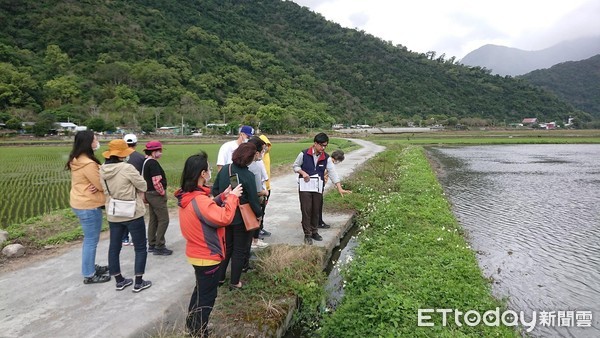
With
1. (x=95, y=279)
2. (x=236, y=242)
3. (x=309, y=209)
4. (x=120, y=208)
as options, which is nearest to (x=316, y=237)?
(x=309, y=209)

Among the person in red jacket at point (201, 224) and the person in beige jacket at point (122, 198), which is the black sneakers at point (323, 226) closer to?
the person in beige jacket at point (122, 198)

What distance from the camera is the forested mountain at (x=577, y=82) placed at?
5344 inches

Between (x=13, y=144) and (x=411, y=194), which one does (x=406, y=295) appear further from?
(x=13, y=144)

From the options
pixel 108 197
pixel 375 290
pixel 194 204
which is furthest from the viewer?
pixel 108 197

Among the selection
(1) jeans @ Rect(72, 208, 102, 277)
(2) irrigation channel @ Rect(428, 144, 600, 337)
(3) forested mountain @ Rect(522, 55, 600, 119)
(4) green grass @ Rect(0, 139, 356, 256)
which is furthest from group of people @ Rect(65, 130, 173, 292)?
(3) forested mountain @ Rect(522, 55, 600, 119)

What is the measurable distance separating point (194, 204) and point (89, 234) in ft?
7.60

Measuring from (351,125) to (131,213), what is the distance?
93336mm

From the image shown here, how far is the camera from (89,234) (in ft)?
14.1

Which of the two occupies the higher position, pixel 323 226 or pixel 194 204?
pixel 194 204

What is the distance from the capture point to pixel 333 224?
7340mm

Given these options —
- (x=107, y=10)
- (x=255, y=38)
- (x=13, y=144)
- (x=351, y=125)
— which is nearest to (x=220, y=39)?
(x=255, y=38)

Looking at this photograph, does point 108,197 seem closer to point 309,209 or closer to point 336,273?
point 309,209

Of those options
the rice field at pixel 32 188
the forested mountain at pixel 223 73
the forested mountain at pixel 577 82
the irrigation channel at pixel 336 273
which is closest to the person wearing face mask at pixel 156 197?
the irrigation channel at pixel 336 273

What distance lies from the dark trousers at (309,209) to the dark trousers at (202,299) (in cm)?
283
